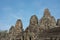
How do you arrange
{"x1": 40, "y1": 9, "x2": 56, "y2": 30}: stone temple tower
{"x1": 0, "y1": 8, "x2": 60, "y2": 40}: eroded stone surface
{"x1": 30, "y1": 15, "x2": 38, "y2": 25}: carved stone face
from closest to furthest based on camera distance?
{"x1": 0, "y1": 8, "x2": 60, "y2": 40}: eroded stone surface, {"x1": 40, "y1": 9, "x2": 56, "y2": 30}: stone temple tower, {"x1": 30, "y1": 15, "x2": 38, "y2": 25}: carved stone face

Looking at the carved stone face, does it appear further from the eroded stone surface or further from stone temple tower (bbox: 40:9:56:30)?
stone temple tower (bbox: 40:9:56:30)

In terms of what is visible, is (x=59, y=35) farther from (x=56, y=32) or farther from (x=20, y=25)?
(x=20, y=25)

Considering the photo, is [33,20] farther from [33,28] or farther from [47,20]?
[33,28]

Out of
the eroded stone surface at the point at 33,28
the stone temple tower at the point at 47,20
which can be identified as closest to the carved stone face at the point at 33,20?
the eroded stone surface at the point at 33,28

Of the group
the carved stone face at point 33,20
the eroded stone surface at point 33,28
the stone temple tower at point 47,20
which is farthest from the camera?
the carved stone face at point 33,20

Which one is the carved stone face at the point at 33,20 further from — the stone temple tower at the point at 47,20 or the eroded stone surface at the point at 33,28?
the stone temple tower at the point at 47,20

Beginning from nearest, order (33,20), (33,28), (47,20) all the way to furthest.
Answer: (33,28) → (33,20) → (47,20)

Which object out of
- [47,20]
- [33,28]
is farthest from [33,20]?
[33,28]

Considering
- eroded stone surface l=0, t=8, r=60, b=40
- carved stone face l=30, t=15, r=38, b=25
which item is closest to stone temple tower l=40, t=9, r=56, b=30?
eroded stone surface l=0, t=8, r=60, b=40

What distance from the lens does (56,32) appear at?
35.7 metres

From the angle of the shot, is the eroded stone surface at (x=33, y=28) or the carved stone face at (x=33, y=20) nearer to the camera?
the eroded stone surface at (x=33, y=28)

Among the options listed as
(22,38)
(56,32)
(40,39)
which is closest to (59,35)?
(56,32)

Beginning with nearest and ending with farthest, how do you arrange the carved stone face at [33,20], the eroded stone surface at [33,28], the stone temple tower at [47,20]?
the eroded stone surface at [33,28] < the stone temple tower at [47,20] < the carved stone face at [33,20]

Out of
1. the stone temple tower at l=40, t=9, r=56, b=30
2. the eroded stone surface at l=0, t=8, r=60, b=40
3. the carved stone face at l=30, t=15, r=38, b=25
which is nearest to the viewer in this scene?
the eroded stone surface at l=0, t=8, r=60, b=40
